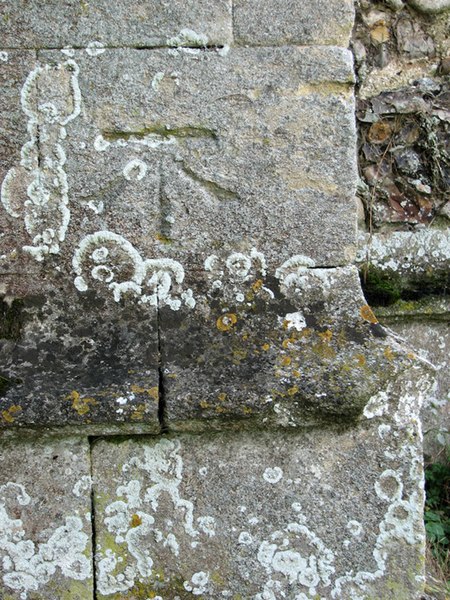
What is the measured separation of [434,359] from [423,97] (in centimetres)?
115

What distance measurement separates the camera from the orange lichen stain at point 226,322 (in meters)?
1.86

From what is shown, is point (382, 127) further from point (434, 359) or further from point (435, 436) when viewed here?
point (435, 436)

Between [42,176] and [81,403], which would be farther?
[42,176]

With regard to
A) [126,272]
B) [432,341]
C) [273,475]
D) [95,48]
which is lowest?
[273,475]

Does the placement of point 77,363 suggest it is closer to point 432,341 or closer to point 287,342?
point 287,342

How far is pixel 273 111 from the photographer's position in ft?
6.31

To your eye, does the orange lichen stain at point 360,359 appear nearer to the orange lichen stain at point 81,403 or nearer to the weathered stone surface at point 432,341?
the orange lichen stain at point 81,403

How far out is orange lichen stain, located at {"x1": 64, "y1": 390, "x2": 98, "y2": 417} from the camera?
176cm

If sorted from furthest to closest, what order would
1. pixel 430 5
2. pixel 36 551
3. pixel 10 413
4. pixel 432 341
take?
pixel 432 341
pixel 430 5
pixel 36 551
pixel 10 413

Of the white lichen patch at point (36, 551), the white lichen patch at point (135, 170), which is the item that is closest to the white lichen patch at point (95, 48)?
the white lichen patch at point (135, 170)

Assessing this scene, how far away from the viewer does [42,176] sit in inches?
74.6

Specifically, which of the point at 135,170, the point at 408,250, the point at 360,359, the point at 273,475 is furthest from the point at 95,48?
the point at 408,250

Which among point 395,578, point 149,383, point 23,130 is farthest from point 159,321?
point 395,578

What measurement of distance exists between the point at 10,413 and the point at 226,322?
0.60 m
